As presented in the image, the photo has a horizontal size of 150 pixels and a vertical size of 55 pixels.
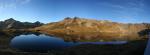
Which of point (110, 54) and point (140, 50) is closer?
point (140, 50)

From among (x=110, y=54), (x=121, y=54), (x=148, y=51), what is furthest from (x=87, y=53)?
(x=148, y=51)

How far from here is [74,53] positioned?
49.1m

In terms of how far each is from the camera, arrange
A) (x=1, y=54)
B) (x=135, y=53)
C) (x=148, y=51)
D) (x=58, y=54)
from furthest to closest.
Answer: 1. (x=58, y=54)
2. (x=1, y=54)
3. (x=135, y=53)
4. (x=148, y=51)

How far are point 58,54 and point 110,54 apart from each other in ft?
38.2

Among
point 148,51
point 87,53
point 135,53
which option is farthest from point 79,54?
point 148,51

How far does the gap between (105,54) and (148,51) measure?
20.5 m

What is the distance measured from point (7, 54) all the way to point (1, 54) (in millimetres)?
1196

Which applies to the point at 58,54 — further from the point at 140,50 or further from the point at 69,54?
the point at 140,50

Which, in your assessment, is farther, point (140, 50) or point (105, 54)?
point (105, 54)

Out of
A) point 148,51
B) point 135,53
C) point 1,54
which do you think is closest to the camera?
point 148,51

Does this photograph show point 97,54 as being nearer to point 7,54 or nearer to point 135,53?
point 135,53

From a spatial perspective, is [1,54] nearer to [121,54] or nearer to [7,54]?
[7,54]

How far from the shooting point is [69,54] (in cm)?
4766

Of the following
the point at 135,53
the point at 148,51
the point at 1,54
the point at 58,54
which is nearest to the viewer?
the point at 148,51
